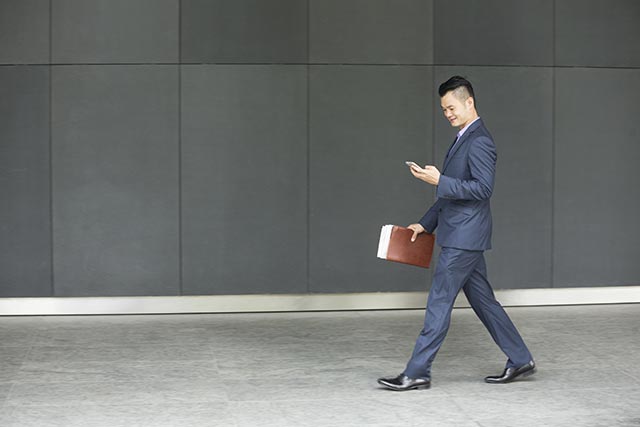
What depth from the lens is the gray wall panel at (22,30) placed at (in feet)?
29.0

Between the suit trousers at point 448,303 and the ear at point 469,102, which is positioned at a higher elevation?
the ear at point 469,102

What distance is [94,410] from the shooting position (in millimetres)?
5887

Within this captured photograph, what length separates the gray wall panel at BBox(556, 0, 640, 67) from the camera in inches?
374

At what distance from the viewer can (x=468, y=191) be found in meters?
6.17

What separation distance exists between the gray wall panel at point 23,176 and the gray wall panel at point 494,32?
369 centimetres

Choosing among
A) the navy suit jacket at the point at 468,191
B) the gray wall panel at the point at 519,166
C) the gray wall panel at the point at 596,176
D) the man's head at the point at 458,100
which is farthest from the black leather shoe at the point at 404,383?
the gray wall panel at the point at 596,176

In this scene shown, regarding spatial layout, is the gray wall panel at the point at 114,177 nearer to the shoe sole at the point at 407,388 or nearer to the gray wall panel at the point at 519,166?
the gray wall panel at the point at 519,166

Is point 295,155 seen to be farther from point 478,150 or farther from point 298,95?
point 478,150

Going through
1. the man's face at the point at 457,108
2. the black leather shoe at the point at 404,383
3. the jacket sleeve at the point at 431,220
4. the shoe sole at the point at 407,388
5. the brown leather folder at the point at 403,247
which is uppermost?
the man's face at the point at 457,108

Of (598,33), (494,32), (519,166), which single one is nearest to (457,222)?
(519,166)

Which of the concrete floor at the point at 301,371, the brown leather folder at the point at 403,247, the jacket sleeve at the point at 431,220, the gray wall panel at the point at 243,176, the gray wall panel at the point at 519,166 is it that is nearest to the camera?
the concrete floor at the point at 301,371

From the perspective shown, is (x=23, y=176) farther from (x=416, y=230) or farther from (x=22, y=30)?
(x=416, y=230)

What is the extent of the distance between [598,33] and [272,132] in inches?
130

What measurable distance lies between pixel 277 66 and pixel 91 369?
11.4 feet
